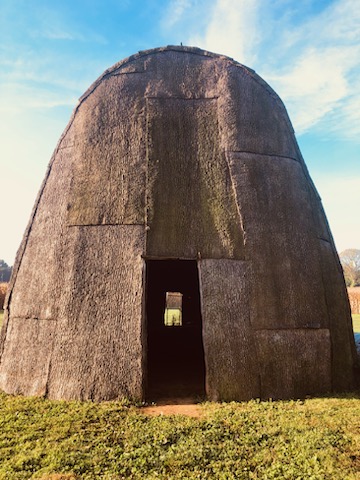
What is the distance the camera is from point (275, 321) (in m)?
5.68

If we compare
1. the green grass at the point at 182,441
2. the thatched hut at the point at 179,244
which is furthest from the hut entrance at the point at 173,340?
the green grass at the point at 182,441

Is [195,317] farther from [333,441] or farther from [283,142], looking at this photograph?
[333,441]

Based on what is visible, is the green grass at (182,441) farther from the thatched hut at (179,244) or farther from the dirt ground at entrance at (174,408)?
the thatched hut at (179,244)

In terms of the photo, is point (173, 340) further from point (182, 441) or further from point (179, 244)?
point (182, 441)

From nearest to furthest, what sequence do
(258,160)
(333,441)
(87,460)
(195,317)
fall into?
(87,460), (333,441), (258,160), (195,317)

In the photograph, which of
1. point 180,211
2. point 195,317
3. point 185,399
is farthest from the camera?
point 195,317

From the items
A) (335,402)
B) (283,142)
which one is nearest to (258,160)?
(283,142)

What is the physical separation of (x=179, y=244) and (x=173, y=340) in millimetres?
7483

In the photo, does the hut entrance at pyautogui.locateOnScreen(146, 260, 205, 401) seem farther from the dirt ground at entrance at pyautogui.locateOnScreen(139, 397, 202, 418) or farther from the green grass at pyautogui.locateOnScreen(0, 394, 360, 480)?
the green grass at pyautogui.locateOnScreen(0, 394, 360, 480)

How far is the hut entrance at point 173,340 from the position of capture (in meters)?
6.55

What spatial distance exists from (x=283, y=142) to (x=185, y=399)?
17.0 feet

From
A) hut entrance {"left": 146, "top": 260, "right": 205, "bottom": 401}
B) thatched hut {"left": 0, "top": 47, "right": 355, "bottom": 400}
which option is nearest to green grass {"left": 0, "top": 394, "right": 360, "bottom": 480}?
thatched hut {"left": 0, "top": 47, "right": 355, "bottom": 400}

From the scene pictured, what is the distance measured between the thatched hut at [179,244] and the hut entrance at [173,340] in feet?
0.60

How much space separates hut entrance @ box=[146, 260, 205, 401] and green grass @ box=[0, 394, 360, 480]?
1241 millimetres
